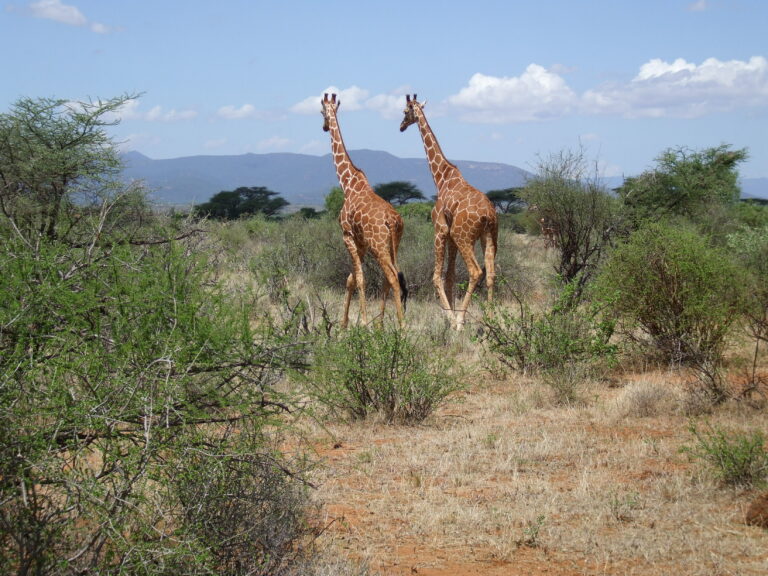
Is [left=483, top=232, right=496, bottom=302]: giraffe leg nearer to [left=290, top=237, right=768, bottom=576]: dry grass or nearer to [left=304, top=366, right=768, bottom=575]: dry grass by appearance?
[left=290, top=237, right=768, bottom=576]: dry grass

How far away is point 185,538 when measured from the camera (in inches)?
121

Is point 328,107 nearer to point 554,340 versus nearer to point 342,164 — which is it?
point 342,164

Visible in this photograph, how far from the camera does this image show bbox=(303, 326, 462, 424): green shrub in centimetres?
648

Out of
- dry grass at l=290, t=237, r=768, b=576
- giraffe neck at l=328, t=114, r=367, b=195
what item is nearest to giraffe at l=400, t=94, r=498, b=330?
giraffe neck at l=328, t=114, r=367, b=195

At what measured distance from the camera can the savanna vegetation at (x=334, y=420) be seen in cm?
290

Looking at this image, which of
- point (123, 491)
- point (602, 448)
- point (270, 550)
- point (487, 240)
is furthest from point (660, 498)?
point (487, 240)

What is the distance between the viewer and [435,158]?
11.0 meters

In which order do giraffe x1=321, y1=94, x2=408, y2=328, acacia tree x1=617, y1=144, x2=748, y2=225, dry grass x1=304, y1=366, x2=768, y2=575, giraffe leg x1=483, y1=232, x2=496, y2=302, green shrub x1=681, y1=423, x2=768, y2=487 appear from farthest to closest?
acacia tree x1=617, y1=144, x2=748, y2=225, giraffe leg x1=483, y1=232, x2=496, y2=302, giraffe x1=321, y1=94, x2=408, y2=328, green shrub x1=681, y1=423, x2=768, y2=487, dry grass x1=304, y1=366, x2=768, y2=575

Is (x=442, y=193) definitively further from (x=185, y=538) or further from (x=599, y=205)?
(x=185, y=538)

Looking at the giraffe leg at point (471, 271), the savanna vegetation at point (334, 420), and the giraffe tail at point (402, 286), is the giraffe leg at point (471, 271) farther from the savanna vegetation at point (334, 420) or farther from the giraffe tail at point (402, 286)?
the giraffe tail at point (402, 286)

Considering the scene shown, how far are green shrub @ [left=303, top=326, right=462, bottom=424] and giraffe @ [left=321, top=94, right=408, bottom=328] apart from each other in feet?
8.70

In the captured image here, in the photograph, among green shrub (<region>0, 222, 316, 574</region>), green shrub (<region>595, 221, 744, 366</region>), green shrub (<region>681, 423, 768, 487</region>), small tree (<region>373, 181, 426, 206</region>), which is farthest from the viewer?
small tree (<region>373, 181, 426, 206</region>)

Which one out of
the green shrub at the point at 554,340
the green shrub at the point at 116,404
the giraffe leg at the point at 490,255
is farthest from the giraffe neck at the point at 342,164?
the green shrub at the point at 116,404

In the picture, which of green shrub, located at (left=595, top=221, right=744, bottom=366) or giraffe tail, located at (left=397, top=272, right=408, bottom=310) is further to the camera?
giraffe tail, located at (left=397, top=272, right=408, bottom=310)
